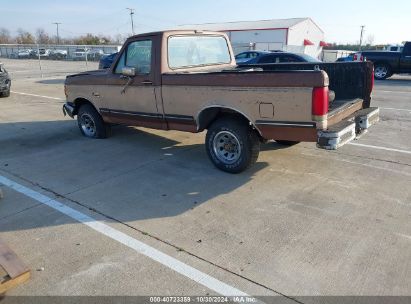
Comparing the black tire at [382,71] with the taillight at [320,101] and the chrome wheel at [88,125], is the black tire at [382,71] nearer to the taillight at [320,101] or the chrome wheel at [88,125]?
the chrome wheel at [88,125]

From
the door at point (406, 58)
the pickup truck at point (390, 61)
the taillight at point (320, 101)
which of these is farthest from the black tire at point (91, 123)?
the door at point (406, 58)

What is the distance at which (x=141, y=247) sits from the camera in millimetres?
3434

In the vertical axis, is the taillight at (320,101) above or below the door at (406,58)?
below

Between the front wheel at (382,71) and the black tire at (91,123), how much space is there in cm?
1591

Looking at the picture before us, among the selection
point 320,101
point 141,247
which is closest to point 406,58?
point 320,101

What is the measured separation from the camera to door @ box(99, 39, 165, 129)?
5.70 meters

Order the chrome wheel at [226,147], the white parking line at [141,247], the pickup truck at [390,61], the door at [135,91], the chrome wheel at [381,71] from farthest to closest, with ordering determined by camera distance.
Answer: the chrome wheel at [381,71], the pickup truck at [390,61], the door at [135,91], the chrome wheel at [226,147], the white parking line at [141,247]

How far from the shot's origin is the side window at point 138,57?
18.6 ft

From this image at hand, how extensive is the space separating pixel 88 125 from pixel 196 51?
9.34 feet

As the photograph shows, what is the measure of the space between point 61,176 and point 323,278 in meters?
3.86

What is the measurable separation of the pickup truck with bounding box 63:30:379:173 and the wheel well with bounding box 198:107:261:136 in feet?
0.05

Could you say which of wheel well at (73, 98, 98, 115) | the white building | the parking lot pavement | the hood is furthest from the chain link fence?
the parking lot pavement

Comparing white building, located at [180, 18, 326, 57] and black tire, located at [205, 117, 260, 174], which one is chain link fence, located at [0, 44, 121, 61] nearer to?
white building, located at [180, 18, 326, 57]

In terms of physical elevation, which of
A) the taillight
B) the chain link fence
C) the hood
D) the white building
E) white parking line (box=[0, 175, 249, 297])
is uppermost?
the white building
